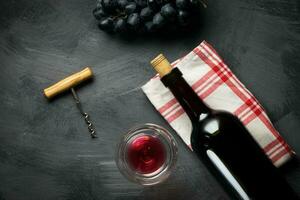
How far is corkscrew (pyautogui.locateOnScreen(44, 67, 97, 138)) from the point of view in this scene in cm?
92

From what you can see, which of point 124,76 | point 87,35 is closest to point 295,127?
point 124,76

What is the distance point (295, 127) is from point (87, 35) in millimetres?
521

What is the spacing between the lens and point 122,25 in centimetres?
86

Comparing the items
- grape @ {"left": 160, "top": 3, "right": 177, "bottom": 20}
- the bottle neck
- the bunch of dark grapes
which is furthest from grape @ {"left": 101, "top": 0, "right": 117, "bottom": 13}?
the bottle neck

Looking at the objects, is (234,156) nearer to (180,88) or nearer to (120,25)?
(180,88)

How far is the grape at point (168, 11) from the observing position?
81 centimetres

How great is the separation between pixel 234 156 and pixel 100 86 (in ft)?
1.17

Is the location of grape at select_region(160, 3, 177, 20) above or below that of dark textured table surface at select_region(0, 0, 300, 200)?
above

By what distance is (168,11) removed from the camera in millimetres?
807

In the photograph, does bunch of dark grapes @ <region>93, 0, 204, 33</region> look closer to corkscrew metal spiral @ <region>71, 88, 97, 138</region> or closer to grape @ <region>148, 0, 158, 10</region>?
grape @ <region>148, 0, 158, 10</region>

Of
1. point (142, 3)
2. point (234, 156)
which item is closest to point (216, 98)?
point (234, 156)

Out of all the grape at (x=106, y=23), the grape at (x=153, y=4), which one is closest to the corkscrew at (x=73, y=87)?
the grape at (x=106, y=23)

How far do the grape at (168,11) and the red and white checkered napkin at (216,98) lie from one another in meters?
0.10

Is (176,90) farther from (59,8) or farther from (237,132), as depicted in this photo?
(59,8)
